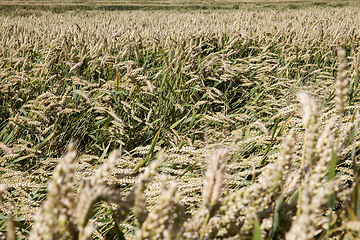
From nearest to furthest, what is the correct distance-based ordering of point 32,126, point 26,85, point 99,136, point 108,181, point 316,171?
point 316,171, point 108,181, point 32,126, point 99,136, point 26,85

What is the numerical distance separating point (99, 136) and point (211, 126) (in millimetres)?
1078

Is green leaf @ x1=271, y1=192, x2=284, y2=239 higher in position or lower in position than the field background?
lower

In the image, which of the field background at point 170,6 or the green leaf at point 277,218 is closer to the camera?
the green leaf at point 277,218

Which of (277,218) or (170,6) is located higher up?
(170,6)

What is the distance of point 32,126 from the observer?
211cm

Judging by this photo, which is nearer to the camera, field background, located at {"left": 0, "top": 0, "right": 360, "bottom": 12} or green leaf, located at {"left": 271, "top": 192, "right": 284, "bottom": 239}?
green leaf, located at {"left": 271, "top": 192, "right": 284, "bottom": 239}

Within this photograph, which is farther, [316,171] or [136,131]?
[136,131]

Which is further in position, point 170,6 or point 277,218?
point 170,6

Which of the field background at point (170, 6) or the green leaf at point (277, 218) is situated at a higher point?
the field background at point (170, 6)

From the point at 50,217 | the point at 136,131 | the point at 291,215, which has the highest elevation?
the point at 136,131

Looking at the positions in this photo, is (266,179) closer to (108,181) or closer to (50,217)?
(50,217)

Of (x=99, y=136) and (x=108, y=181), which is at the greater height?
(x=99, y=136)

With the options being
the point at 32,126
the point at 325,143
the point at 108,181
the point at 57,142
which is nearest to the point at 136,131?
the point at 57,142

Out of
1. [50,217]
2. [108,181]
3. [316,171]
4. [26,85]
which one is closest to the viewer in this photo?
[50,217]
